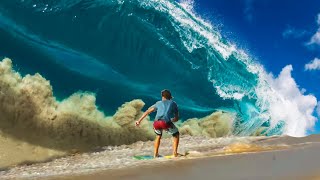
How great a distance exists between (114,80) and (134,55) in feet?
3.68

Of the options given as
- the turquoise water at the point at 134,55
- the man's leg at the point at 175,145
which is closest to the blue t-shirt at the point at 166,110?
the man's leg at the point at 175,145

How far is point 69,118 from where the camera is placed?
37.3 ft

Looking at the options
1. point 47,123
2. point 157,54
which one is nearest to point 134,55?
point 157,54

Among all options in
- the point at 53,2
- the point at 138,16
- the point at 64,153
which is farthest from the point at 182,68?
the point at 64,153

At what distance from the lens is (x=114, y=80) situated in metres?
15.9

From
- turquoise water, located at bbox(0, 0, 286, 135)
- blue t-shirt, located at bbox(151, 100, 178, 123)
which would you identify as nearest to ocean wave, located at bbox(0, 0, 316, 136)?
turquoise water, located at bbox(0, 0, 286, 135)

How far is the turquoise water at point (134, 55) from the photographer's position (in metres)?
14.6

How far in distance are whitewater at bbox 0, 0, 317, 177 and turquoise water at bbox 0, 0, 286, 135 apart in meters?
0.03

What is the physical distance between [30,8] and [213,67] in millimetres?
7471

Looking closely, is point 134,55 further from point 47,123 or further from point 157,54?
point 47,123

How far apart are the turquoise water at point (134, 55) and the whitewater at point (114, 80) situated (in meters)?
0.03

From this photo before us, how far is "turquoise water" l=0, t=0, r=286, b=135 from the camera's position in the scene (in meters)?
14.6

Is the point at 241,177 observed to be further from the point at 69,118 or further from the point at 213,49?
the point at 213,49

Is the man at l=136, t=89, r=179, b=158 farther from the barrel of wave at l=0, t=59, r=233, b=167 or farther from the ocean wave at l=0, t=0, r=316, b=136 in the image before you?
the ocean wave at l=0, t=0, r=316, b=136
